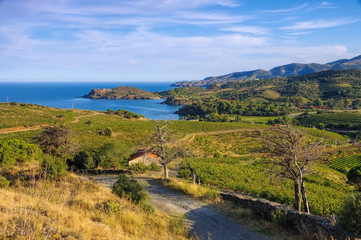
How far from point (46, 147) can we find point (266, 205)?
23.3 m

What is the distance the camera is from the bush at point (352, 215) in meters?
6.75

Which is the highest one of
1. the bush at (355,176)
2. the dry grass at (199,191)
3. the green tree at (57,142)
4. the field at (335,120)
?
the green tree at (57,142)

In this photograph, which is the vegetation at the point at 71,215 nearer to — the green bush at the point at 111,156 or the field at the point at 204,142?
the field at the point at 204,142

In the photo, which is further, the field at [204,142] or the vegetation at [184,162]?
the field at [204,142]

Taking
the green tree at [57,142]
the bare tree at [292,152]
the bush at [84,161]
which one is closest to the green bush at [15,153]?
the green tree at [57,142]

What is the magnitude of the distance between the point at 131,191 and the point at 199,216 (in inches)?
127

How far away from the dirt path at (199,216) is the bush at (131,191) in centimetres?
139

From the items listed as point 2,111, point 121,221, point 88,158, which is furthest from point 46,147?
point 2,111

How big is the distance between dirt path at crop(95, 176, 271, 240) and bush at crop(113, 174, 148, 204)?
1.39 meters

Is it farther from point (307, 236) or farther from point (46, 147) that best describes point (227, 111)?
point (307, 236)

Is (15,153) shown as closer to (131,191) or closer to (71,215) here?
(131,191)

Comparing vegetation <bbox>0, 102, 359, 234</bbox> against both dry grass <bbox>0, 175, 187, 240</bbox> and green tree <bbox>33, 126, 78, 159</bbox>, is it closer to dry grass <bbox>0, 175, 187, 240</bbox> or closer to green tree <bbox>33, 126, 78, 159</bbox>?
dry grass <bbox>0, 175, 187, 240</bbox>

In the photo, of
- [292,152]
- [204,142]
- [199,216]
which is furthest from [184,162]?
[204,142]

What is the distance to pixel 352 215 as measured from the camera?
22.7ft
